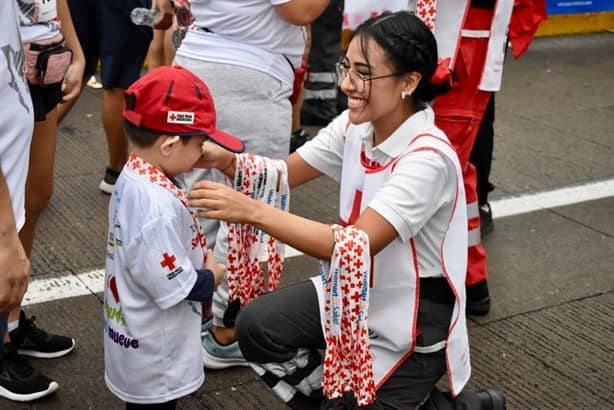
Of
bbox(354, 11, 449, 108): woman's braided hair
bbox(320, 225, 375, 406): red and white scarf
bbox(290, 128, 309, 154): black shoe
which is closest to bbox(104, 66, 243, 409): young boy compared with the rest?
bbox(320, 225, 375, 406): red and white scarf

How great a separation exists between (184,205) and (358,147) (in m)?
0.69

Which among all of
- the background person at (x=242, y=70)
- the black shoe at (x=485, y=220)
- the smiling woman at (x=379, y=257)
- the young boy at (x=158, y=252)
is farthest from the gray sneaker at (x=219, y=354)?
the black shoe at (x=485, y=220)

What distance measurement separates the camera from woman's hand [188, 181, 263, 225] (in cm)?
269

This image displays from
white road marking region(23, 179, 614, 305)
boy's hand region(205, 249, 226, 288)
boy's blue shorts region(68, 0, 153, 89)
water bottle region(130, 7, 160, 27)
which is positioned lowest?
white road marking region(23, 179, 614, 305)

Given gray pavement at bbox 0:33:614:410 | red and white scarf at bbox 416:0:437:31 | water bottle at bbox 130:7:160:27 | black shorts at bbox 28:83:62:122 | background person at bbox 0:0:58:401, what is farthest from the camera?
water bottle at bbox 130:7:160:27

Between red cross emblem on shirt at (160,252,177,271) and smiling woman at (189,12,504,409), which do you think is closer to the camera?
red cross emblem on shirt at (160,252,177,271)

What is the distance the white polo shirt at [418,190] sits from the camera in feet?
9.52

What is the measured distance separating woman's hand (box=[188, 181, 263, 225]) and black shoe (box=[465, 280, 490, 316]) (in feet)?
6.44

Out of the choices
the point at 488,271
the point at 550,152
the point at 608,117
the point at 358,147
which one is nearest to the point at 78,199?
the point at 488,271

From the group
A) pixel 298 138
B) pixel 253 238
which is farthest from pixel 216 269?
pixel 298 138

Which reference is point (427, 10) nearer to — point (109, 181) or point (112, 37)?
point (112, 37)

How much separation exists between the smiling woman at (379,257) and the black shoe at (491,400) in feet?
0.07

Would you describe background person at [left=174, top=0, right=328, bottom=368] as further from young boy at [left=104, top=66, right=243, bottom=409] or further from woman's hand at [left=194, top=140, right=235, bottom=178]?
young boy at [left=104, top=66, right=243, bottom=409]

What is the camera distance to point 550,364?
408 cm
